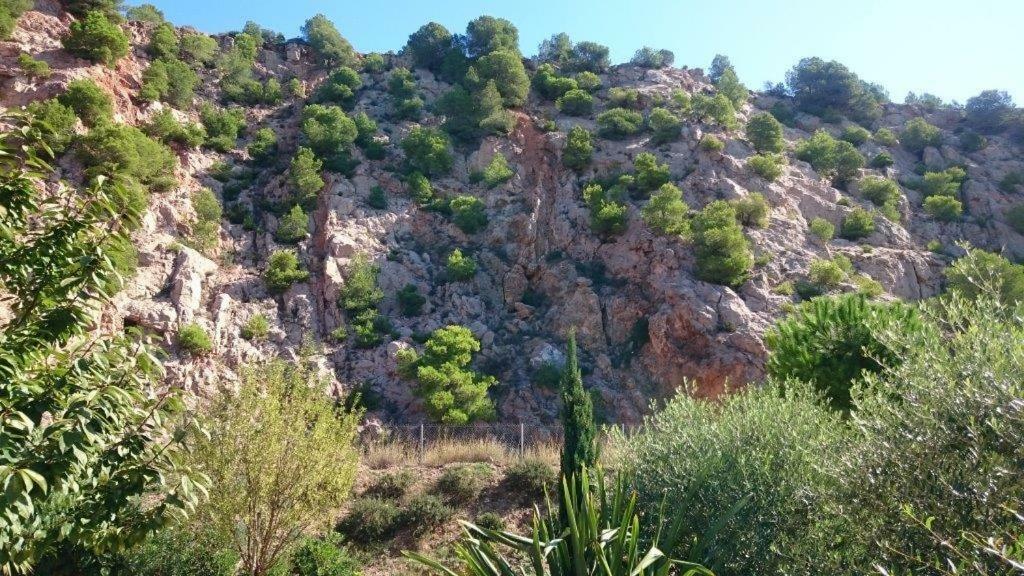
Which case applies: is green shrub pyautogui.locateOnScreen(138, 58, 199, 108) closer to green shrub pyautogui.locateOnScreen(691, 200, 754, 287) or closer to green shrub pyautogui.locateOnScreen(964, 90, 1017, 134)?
green shrub pyautogui.locateOnScreen(691, 200, 754, 287)

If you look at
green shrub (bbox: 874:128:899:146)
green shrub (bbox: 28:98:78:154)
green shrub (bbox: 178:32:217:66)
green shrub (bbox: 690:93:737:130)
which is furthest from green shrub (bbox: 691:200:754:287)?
green shrub (bbox: 178:32:217:66)

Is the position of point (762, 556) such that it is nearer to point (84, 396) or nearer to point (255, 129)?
point (84, 396)

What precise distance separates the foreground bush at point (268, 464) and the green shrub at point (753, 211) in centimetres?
2197

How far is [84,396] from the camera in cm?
348

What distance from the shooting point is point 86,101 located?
22.2 m

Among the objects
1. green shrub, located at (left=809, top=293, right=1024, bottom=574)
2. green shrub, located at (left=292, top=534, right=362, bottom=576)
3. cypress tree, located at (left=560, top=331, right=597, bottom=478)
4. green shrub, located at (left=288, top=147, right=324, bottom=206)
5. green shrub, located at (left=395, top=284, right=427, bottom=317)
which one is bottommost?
green shrub, located at (left=292, top=534, right=362, bottom=576)

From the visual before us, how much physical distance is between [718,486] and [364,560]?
7826mm

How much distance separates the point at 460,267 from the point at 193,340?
1011 centimetres

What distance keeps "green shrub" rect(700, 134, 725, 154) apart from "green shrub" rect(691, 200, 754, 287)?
7913mm

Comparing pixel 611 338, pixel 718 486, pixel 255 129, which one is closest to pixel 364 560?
pixel 718 486

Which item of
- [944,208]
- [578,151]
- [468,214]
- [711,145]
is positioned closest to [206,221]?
[468,214]

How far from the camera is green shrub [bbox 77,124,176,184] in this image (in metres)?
21.1

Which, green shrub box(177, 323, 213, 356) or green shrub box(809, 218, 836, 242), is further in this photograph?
green shrub box(809, 218, 836, 242)

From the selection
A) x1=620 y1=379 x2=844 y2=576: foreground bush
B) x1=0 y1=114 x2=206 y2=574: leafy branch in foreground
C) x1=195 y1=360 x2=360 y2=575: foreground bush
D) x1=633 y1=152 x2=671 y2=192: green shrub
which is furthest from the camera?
x1=633 y1=152 x2=671 y2=192: green shrub
